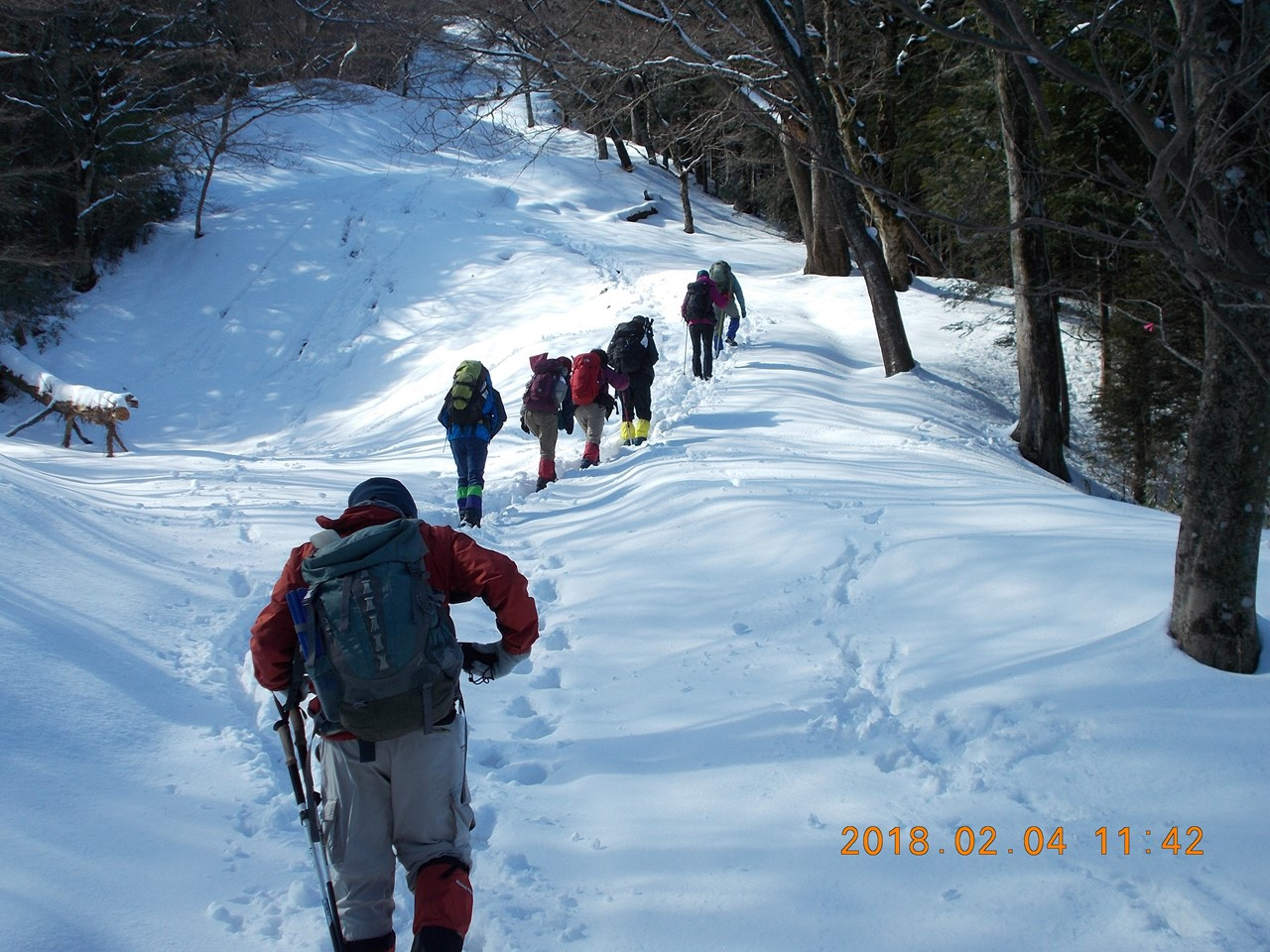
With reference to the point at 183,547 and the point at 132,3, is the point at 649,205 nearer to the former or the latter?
the point at 132,3

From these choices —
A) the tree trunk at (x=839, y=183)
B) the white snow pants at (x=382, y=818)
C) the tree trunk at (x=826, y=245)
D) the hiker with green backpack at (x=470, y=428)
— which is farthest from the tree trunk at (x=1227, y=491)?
the tree trunk at (x=826, y=245)

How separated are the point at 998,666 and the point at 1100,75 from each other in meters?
2.88

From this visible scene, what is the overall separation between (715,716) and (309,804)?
2149 mm

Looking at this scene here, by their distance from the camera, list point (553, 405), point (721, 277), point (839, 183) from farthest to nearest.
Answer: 1. point (721, 277)
2. point (839, 183)
3. point (553, 405)

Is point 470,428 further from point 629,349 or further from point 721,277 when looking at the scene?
point 721,277

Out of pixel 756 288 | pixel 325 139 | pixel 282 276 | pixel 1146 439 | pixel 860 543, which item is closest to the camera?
pixel 860 543

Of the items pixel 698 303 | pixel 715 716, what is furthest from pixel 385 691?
pixel 698 303

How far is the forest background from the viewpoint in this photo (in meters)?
3.59

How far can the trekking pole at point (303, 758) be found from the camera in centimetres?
275

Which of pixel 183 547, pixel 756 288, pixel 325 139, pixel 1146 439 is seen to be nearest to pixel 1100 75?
pixel 183 547

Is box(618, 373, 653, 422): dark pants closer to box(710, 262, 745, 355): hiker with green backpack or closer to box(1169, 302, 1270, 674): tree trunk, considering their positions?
box(710, 262, 745, 355): hiker with green backpack

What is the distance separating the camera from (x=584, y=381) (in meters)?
10.1

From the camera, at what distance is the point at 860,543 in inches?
251

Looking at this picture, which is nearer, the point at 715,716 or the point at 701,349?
the point at 715,716
